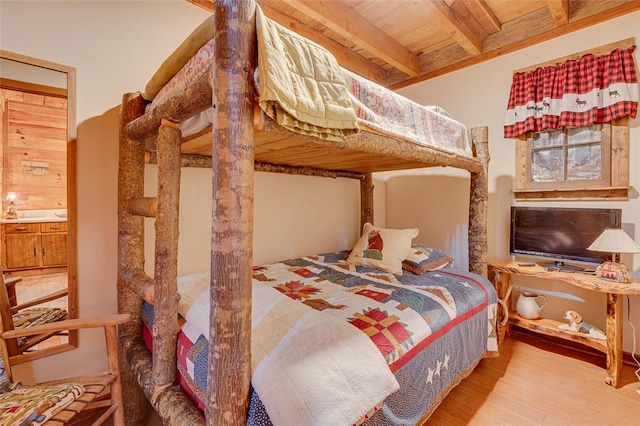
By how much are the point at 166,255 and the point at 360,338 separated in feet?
2.74

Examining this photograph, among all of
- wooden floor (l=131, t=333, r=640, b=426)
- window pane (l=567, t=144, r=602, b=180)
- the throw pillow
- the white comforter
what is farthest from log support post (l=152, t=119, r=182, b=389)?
window pane (l=567, t=144, r=602, b=180)

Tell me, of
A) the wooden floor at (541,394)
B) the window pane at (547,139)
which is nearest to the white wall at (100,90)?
the wooden floor at (541,394)

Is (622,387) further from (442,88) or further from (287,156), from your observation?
(442,88)

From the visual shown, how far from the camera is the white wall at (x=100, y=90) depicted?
1555 mm

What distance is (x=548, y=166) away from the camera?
Answer: 99.9 inches

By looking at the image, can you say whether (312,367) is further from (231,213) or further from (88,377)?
(88,377)

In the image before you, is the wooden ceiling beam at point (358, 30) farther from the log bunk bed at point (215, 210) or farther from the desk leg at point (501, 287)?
the desk leg at point (501, 287)

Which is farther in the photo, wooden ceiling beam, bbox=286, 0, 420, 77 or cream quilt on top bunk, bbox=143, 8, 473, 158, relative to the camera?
wooden ceiling beam, bbox=286, 0, 420, 77

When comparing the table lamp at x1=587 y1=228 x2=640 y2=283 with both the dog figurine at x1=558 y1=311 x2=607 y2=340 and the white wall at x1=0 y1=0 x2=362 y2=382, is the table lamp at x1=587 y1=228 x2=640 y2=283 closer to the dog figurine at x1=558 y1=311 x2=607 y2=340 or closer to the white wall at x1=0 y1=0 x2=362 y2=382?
the dog figurine at x1=558 y1=311 x2=607 y2=340

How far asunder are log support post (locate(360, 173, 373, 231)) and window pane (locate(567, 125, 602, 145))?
5.66 feet

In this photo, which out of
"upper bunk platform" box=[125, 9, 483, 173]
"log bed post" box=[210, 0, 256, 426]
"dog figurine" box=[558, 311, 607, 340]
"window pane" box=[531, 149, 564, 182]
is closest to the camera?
"log bed post" box=[210, 0, 256, 426]

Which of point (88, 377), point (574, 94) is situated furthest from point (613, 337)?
point (88, 377)

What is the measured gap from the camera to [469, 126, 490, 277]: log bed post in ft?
7.52

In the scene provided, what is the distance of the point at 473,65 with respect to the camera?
296 centimetres
